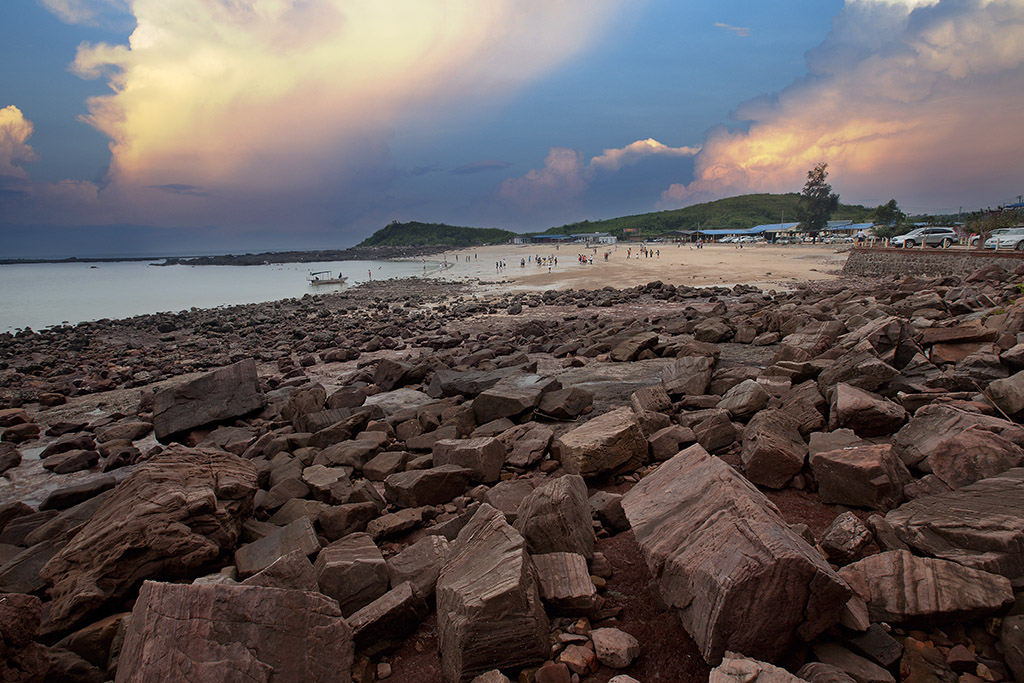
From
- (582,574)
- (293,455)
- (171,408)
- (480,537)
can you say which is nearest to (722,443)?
(582,574)

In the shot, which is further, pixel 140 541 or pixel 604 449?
pixel 604 449

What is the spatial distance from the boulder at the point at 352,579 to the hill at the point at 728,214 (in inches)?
6281

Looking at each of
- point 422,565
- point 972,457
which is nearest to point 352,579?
point 422,565

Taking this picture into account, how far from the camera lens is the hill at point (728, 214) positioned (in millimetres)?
156250

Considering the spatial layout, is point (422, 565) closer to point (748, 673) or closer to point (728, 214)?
point (748, 673)

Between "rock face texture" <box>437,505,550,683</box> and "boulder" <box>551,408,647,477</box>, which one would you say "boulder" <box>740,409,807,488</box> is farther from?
"rock face texture" <box>437,505,550,683</box>

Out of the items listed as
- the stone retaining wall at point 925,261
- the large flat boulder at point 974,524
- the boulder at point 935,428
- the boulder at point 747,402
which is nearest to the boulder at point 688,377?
the boulder at point 747,402

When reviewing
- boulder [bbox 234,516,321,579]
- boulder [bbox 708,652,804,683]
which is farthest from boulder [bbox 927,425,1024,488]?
boulder [bbox 234,516,321,579]

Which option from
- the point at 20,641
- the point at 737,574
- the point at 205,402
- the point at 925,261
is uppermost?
the point at 737,574

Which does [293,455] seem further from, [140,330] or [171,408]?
[140,330]

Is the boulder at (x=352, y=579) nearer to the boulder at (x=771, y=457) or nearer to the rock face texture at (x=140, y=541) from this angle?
the rock face texture at (x=140, y=541)

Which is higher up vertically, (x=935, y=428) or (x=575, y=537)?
(x=935, y=428)

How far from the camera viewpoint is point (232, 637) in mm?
2812

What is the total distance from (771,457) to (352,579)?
4088mm
